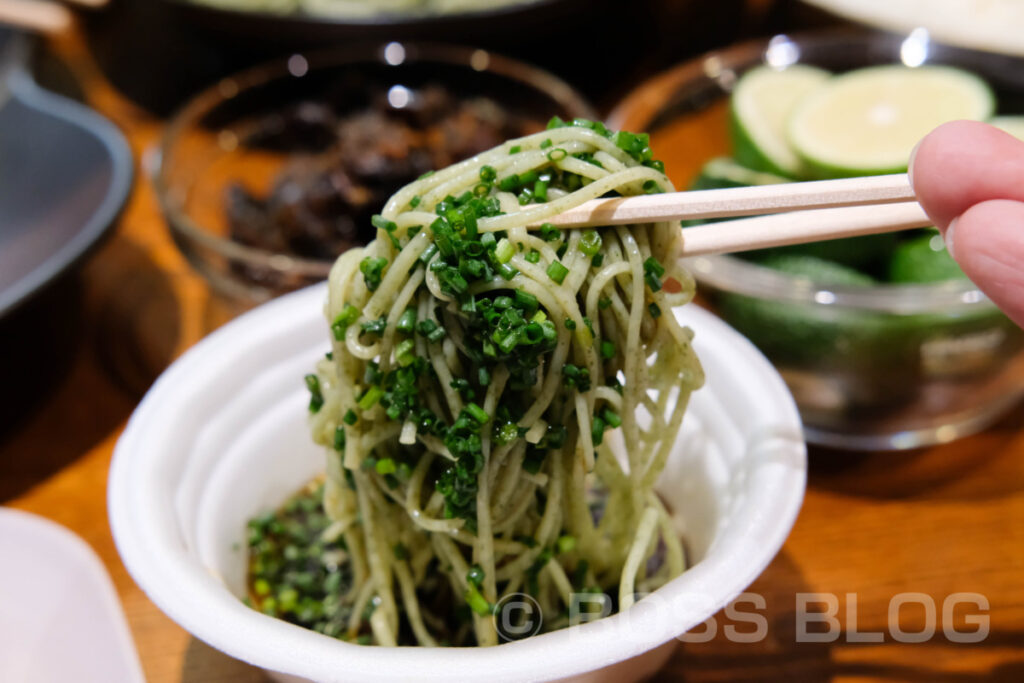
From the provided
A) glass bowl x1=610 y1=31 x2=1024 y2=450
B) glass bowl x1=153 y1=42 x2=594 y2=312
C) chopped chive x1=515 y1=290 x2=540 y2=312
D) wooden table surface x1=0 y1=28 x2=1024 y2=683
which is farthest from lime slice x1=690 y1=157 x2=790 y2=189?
chopped chive x1=515 y1=290 x2=540 y2=312

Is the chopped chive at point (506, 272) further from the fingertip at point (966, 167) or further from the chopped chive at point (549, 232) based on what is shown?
the fingertip at point (966, 167)

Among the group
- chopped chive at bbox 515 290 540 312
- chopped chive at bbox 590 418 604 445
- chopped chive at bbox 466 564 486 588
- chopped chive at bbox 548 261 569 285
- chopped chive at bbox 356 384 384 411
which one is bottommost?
chopped chive at bbox 466 564 486 588

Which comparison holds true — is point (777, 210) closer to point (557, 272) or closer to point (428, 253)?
point (557, 272)

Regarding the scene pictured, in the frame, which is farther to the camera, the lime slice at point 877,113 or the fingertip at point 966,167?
the lime slice at point 877,113

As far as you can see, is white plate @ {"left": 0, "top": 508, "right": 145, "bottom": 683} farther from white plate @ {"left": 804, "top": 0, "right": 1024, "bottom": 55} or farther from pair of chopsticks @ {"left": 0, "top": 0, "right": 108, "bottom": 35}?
white plate @ {"left": 804, "top": 0, "right": 1024, "bottom": 55}

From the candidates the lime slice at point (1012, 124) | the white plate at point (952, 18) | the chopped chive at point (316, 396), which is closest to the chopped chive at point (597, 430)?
the chopped chive at point (316, 396)

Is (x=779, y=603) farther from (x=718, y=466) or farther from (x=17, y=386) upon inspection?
(x=17, y=386)
